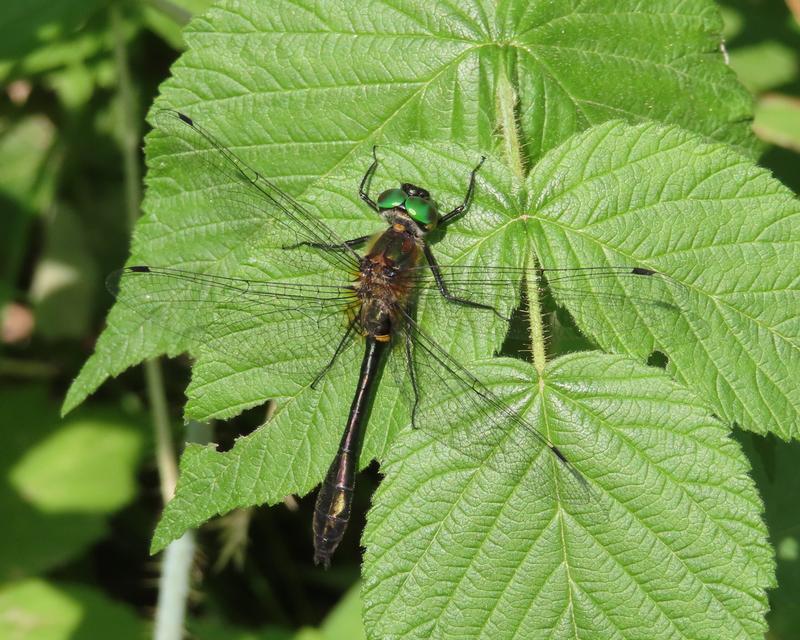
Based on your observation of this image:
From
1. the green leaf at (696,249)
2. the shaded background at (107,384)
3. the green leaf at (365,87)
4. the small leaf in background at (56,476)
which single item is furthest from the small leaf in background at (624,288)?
the small leaf in background at (56,476)

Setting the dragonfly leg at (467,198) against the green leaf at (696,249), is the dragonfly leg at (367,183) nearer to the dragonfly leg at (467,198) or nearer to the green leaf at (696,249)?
the dragonfly leg at (467,198)

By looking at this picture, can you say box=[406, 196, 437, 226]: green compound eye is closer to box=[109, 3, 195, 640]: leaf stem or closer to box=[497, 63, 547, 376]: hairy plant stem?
box=[497, 63, 547, 376]: hairy plant stem

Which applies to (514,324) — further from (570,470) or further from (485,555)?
(485,555)

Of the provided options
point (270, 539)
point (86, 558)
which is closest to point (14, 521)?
point (86, 558)

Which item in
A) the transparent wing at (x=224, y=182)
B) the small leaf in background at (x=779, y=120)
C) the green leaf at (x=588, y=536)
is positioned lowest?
the green leaf at (x=588, y=536)

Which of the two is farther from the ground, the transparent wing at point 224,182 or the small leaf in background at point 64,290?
the small leaf in background at point 64,290

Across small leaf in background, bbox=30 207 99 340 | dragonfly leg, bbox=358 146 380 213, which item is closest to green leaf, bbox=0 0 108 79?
small leaf in background, bbox=30 207 99 340
